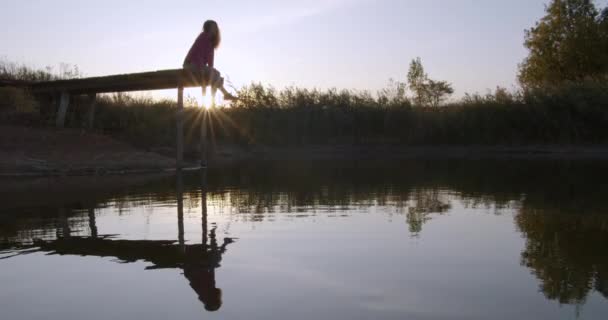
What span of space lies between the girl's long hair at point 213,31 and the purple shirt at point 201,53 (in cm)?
11

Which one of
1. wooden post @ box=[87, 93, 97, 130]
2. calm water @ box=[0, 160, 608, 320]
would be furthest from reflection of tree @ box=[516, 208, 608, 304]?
wooden post @ box=[87, 93, 97, 130]

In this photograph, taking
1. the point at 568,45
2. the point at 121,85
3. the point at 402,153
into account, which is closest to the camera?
the point at 121,85

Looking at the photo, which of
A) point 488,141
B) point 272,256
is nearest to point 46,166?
point 272,256

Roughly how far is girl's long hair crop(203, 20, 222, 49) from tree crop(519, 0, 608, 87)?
33000 mm

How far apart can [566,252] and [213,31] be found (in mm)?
9056

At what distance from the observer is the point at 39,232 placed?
17.6 feet

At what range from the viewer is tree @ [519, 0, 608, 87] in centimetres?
3959

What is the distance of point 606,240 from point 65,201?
662 centimetres

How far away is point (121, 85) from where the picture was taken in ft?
46.0

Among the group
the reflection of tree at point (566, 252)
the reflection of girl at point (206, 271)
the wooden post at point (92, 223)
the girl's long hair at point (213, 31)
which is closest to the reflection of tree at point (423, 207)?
the reflection of tree at point (566, 252)

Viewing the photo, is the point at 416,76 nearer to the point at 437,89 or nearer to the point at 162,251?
the point at 437,89

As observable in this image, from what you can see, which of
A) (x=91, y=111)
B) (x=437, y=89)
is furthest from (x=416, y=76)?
(x=91, y=111)

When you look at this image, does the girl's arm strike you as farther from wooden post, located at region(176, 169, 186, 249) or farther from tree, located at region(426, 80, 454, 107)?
tree, located at region(426, 80, 454, 107)

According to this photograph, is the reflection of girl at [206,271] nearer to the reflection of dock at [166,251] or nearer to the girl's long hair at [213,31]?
the reflection of dock at [166,251]
